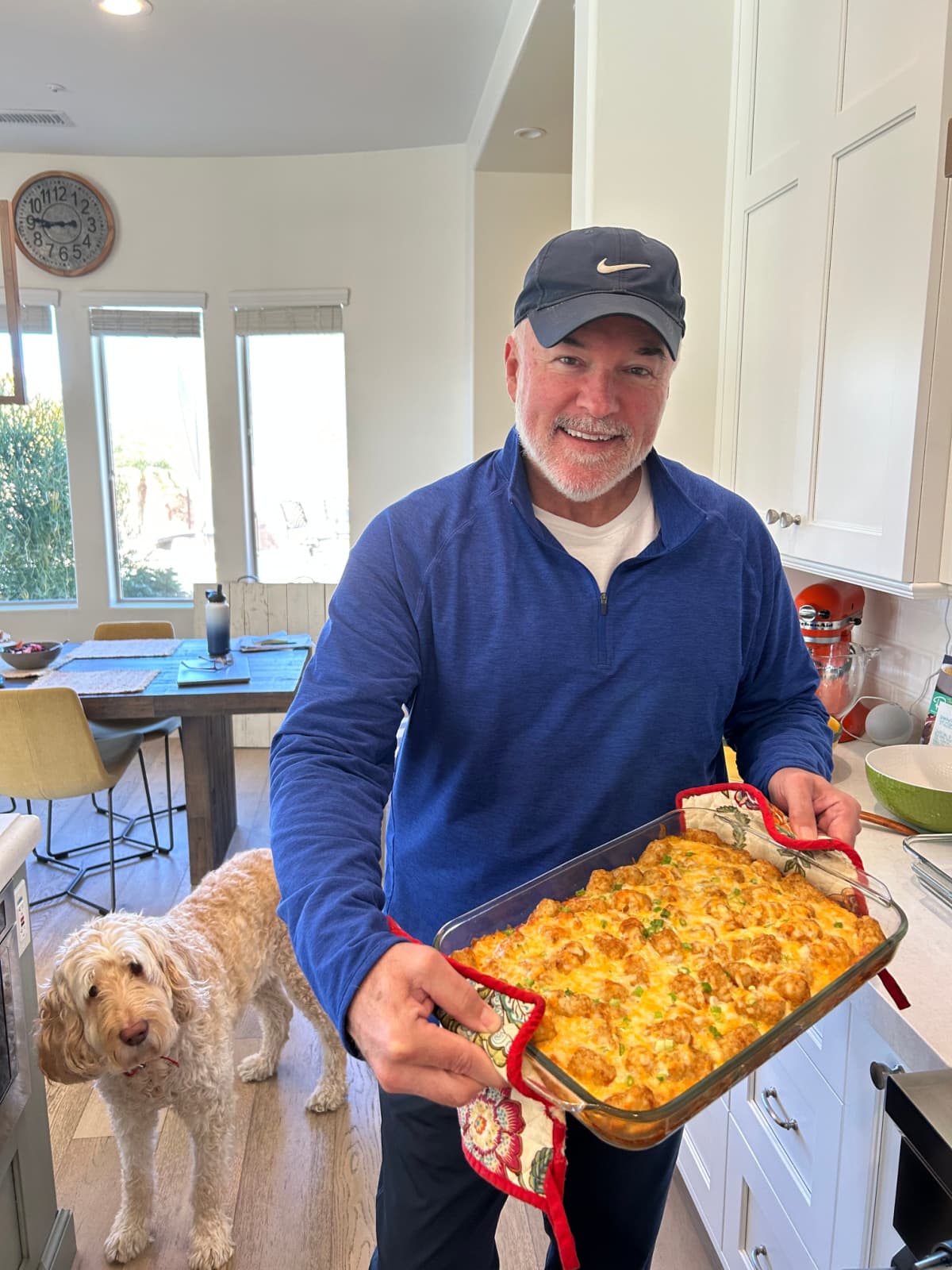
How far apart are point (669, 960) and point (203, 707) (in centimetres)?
229

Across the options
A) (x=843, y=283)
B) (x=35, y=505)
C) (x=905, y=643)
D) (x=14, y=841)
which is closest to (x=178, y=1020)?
(x=14, y=841)

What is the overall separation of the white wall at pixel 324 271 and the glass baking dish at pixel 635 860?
12.1 feet

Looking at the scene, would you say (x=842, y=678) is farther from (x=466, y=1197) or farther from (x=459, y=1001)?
(x=459, y=1001)

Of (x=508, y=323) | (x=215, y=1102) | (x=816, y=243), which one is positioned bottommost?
(x=215, y=1102)

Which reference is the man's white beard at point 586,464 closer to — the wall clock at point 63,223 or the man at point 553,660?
the man at point 553,660

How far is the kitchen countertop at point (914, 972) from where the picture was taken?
1013 millimetres

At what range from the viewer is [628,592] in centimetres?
116

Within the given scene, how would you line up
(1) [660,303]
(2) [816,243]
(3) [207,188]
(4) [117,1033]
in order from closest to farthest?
(1) [660,303], (4) [117,1033], (2) [816,243], (3) [207,188]

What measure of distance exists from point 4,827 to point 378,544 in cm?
93

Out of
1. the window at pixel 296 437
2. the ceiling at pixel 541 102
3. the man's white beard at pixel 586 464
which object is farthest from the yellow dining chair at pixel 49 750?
the ceiling at pixel 541 102

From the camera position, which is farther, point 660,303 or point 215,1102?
point 215,1102

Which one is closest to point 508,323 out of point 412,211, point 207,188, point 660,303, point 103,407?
point 412,211

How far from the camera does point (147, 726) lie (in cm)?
347

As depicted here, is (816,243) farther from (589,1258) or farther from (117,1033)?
(117,1033)
